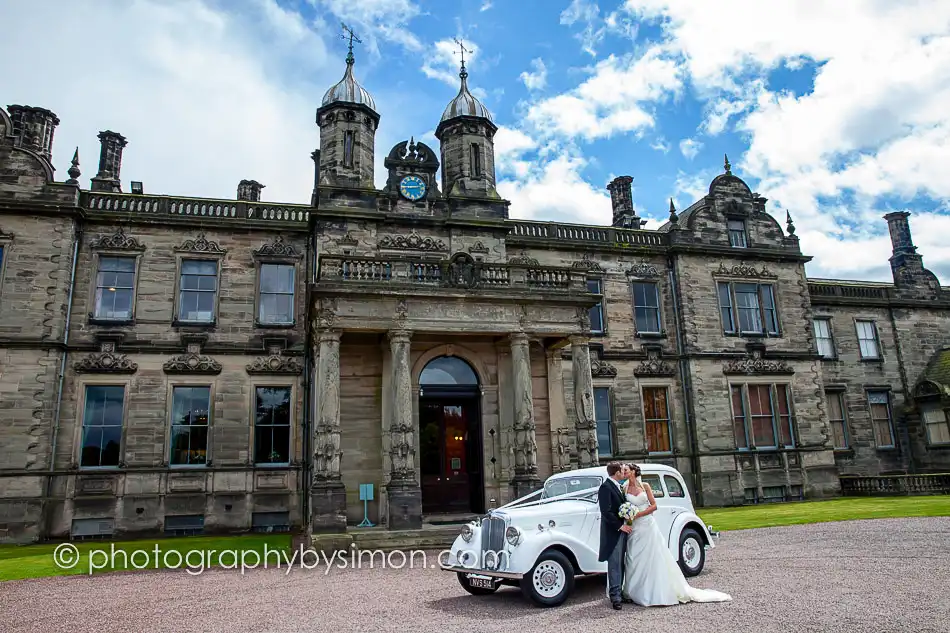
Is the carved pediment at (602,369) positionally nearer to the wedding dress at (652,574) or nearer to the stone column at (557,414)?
the stone column at (557,414)

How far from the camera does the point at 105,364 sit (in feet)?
60.7

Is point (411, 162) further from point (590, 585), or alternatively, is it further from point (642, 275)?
point (590, 585)

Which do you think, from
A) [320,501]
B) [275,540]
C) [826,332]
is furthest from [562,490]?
[826,332]

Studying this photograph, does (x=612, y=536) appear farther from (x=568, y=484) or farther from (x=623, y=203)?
(x=623, y=203)

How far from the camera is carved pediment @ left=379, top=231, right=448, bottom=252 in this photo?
19547mm

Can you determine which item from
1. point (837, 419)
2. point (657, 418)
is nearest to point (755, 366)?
point (657, 418)

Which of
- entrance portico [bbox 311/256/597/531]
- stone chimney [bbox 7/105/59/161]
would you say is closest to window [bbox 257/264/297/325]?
entrance portico [bbox 311/256/597/531]

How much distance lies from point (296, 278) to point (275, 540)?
26.4 ft

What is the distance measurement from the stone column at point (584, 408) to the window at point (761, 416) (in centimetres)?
908

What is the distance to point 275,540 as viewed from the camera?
1652 centimetres

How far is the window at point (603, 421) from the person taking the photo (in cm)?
2181

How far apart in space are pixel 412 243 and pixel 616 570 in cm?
1349

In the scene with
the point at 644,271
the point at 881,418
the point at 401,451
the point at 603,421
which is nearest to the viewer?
the point at 401,451

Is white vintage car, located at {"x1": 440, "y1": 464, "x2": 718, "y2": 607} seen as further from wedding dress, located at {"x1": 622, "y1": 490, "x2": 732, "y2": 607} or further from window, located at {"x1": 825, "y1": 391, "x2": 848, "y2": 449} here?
window, located at {"x1": 825, "y1": 391, "x2": 848, "y2": 449}
